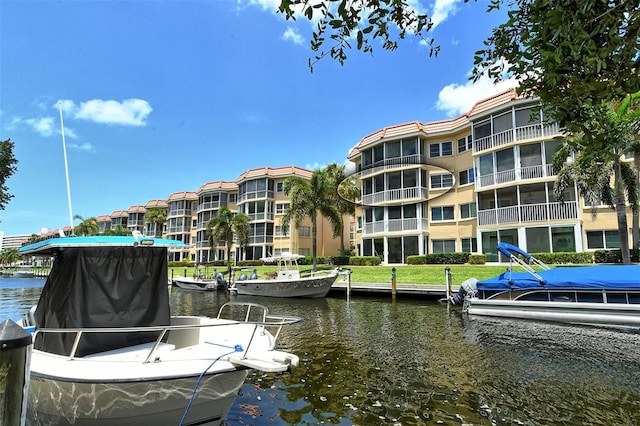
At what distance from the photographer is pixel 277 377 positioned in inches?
336

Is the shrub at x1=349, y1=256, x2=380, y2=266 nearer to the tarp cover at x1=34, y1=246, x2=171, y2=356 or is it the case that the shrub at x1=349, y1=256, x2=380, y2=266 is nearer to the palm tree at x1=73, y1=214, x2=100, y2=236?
the tarp cover at x1=34, y1=246, x2=171, y2=356

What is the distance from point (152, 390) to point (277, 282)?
20229mm

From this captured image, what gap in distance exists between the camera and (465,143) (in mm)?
34219

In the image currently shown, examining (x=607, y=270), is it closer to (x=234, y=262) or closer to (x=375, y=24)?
(x=375, y=24)

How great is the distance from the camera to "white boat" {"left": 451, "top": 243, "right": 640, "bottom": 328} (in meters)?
13.4

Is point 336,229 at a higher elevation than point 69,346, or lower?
higher

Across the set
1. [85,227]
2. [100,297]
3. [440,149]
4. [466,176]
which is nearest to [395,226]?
[466,176]

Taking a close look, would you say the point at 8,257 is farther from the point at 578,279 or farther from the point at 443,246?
the point at 578,279

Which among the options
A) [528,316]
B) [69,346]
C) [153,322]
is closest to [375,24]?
[153,322]

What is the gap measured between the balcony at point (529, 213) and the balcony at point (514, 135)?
17.5ft

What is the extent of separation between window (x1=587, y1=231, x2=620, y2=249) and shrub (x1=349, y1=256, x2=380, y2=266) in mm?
16224

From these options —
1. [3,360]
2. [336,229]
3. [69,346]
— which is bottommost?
[69,346]

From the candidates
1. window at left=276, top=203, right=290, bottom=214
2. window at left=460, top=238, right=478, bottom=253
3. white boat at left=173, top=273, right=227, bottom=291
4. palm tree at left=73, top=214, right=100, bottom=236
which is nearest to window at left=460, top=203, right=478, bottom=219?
window at left=460, top=238, right=478, bottom=253

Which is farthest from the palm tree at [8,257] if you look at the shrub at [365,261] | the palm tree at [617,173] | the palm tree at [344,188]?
the palm tree at [617,173]
